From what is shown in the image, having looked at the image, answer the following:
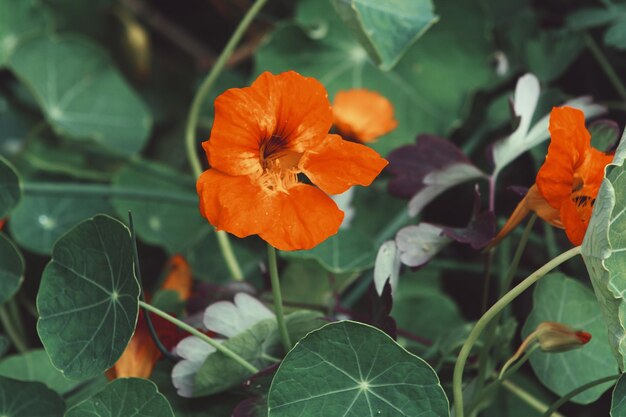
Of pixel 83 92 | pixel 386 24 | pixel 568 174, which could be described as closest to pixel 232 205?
pixel 568 174

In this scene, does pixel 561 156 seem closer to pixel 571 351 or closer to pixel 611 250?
pixel 611 250

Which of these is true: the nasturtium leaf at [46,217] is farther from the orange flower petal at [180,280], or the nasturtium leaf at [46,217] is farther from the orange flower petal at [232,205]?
the orange flower petal at [232,205]

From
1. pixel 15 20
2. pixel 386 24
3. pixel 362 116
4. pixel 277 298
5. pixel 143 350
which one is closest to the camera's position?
pixel 277 298

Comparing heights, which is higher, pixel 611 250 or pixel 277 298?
pixel 611 250

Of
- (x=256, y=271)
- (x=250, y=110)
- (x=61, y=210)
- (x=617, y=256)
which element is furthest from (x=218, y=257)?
(x=617, y=256)

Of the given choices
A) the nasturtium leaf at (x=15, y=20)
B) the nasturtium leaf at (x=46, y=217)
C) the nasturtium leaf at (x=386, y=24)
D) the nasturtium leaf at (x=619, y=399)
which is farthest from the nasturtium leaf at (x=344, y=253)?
the nasturtium leaf at (x=15, y=20)

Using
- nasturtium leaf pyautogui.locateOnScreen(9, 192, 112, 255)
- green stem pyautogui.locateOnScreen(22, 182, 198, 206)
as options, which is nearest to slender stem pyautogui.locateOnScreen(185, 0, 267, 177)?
green stem pyautogui.locateOnScreen(22, 182, 198, 206)
